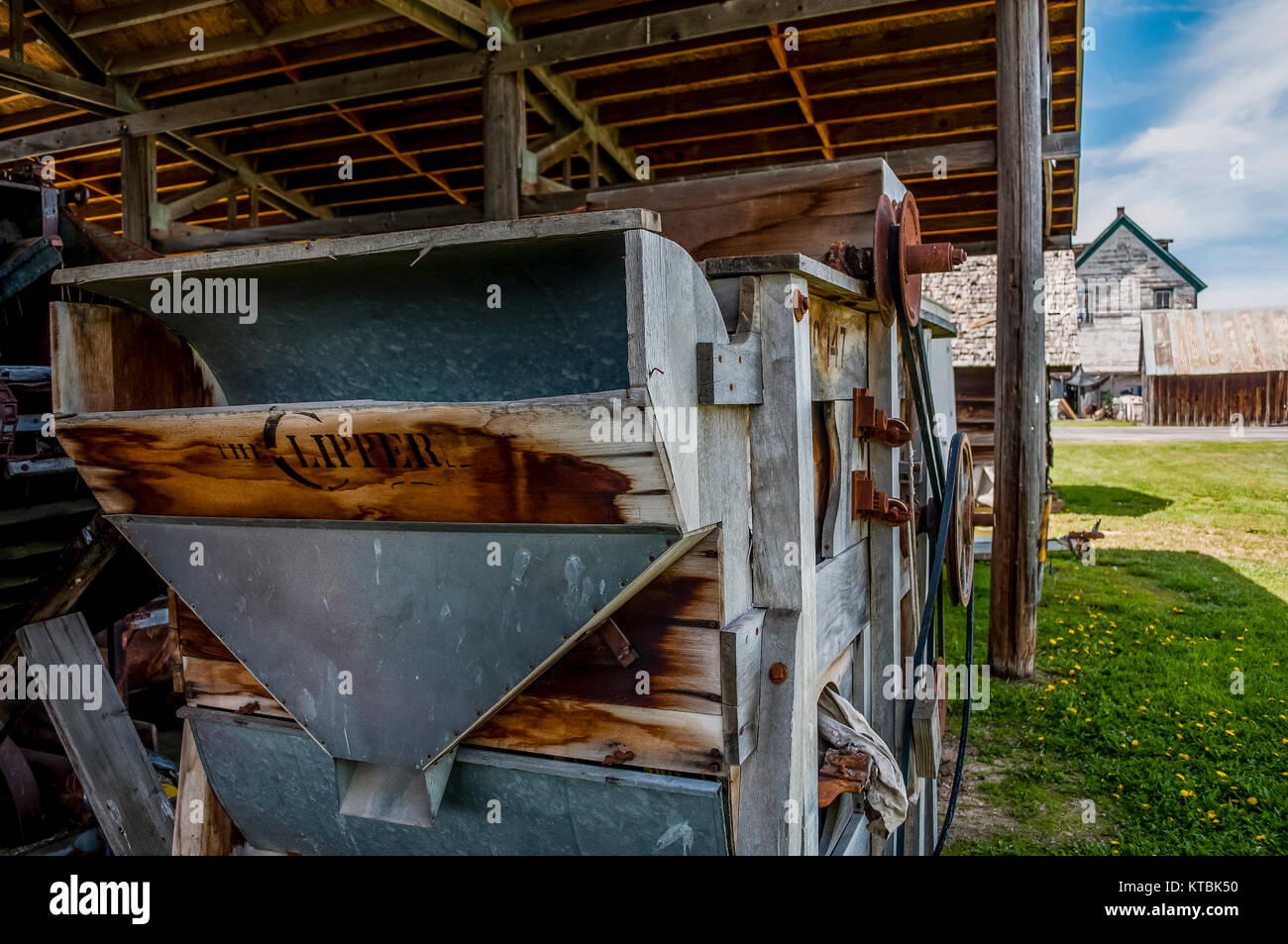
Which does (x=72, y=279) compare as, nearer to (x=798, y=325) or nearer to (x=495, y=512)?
(x=495, y=512)

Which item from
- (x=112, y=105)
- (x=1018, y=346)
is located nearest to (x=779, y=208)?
(x=1018, y=346)

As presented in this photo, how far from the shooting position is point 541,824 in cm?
192

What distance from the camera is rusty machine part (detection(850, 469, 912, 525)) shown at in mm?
2406

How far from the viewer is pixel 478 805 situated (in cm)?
196

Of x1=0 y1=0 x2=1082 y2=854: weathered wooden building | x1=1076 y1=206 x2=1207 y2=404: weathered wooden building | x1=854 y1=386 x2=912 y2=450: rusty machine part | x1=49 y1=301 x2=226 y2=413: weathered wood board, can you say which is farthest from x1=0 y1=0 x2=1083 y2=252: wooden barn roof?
x1=1076 y1=206 x2=1207 y2=404: weathered wooden building

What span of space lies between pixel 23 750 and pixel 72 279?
354 centimetres

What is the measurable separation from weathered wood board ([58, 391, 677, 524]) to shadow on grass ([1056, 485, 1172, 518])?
14.3 metres

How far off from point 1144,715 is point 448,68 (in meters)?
6.57

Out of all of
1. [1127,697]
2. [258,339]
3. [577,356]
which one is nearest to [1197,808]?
[1127,697]

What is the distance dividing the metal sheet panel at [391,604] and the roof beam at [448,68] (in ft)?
17.4

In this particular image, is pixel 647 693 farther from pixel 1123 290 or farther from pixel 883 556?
pixel 1123 290

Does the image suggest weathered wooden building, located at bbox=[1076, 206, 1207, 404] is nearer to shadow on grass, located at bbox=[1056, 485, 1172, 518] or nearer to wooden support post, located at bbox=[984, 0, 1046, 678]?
shadow on grass, located at bbox=[1056, 485, 1172, 518]

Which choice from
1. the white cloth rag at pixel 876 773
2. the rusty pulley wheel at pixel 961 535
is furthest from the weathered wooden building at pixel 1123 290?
the white cloth rag at pixel 876 773

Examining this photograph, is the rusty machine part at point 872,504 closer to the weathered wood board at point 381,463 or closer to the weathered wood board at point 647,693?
the weathered wood board at point 647,693
